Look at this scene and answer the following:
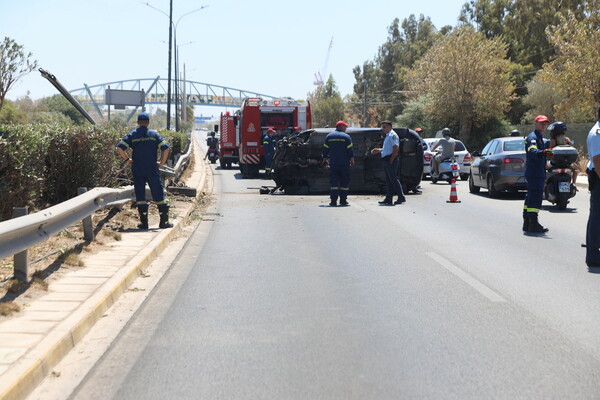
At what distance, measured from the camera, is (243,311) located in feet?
22.6

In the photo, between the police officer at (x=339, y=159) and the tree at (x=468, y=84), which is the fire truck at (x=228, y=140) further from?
the tree at (x=468, y=84)

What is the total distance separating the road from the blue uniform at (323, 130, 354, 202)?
5.23m

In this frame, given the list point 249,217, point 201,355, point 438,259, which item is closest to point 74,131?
point 249,217

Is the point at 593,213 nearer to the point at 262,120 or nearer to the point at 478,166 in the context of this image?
the point at 478,166

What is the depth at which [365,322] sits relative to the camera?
6414mm

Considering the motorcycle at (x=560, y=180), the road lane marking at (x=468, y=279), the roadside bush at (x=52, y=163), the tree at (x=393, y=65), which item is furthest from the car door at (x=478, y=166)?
the tree at (x=393, y=65)

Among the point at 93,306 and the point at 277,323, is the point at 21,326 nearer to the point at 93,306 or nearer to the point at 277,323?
the point at 93,306

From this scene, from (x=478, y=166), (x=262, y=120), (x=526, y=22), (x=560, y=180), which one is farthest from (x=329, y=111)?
(x=560, y=180)

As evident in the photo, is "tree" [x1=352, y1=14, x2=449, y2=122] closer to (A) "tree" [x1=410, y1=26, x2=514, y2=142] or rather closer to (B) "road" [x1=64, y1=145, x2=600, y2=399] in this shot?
(A) "tree" [x1=410, y1=26, x2=514, y2=142]

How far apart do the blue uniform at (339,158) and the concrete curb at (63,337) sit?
8566 millimetres

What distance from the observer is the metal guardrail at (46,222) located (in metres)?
6.58

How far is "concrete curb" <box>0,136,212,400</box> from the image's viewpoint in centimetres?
455

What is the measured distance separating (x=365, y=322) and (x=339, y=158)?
36.4 ft

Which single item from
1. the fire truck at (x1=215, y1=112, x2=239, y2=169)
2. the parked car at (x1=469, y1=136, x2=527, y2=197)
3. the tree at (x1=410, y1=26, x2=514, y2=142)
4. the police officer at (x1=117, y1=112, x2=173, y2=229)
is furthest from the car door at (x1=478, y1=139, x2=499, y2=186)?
the tree at (x1=410, y1=26, x2=514, y2=142)
